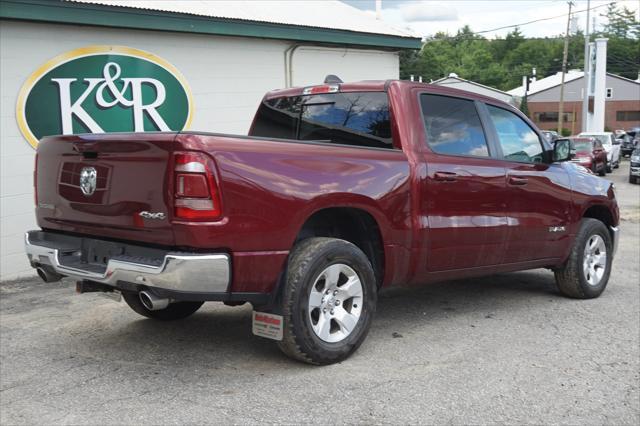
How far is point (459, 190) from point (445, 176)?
205mm

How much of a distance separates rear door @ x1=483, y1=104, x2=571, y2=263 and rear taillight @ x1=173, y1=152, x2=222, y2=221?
2.97 metres

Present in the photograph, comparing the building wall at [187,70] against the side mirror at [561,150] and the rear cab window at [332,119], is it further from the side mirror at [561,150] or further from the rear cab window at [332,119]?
the side mirror at [561,150]

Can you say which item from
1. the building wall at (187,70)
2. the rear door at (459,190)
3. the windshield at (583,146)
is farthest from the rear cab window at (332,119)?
the windshield at (583,146)

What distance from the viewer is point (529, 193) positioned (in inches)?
237

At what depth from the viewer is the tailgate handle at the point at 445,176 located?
5.16 meters

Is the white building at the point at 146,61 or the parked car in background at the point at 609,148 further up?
the white building at the point at 146,61

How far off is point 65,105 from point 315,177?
5001 mm

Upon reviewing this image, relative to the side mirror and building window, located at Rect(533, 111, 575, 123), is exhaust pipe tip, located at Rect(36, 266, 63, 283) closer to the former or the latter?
the side mirror

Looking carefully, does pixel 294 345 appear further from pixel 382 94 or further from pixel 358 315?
pixel 382 94

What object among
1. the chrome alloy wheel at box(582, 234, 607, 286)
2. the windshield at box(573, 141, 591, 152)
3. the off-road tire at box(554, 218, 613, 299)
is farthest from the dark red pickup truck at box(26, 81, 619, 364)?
the windshield at box(573, 141, 591, 152)

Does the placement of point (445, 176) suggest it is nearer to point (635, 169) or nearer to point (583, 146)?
point (635, 169)

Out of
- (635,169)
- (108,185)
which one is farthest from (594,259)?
(635,169)

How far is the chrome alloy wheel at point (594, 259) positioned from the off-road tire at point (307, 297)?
3.08 metres

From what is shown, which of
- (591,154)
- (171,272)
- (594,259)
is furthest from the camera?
(591,154)
